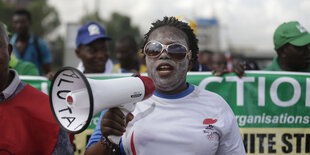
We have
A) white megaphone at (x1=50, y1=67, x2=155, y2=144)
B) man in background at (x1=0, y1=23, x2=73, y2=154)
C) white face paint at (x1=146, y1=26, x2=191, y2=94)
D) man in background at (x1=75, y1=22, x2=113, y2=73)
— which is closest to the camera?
white megaphone at (x1=50, y1=67, x2=155, y2=144)

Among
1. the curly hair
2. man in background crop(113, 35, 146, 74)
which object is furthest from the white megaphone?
man in background crop(113, 35, 146, 74)

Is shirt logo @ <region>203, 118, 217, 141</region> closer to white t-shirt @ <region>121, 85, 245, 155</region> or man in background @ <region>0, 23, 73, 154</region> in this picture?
white t-shirt @ <region>121, 85, 245, 155</region>

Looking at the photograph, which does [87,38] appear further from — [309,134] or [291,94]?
[309,134]

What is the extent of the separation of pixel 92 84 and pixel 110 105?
0.53ft

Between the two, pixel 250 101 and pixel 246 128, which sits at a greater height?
pixel 250 101

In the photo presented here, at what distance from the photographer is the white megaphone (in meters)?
1.61

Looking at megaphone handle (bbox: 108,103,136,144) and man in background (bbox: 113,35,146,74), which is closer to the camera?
megaphone handle (bbox: 108,103,136,144)

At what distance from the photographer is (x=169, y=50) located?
7.34 feet

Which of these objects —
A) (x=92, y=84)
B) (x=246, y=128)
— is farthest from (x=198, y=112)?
(x=246, y=128)

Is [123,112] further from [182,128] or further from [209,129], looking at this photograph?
[209,129]

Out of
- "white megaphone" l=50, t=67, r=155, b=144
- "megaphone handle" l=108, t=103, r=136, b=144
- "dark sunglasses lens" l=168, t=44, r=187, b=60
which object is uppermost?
"dark sunglasses lens" l=168, t=44, r=187, b=60

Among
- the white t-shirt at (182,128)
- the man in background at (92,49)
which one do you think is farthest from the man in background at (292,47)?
the man in background at (92,49)

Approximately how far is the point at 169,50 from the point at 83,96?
77 centimetres

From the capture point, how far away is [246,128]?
3660mm
